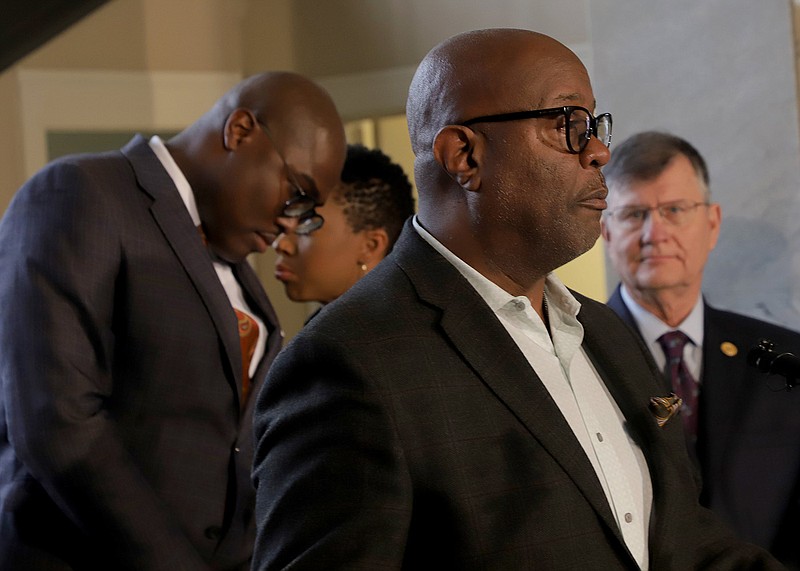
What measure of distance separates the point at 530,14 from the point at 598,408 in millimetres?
3356

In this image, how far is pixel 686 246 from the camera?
116 inches

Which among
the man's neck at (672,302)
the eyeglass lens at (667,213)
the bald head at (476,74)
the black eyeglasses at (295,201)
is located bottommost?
the man's neck at (672,302)

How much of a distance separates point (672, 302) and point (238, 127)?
115cm

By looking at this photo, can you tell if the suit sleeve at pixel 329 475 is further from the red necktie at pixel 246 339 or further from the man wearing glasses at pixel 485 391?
the red necktie at pixel 246 339

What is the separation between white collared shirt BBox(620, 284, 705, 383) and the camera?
288cm

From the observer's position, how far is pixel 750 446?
2.68 metres

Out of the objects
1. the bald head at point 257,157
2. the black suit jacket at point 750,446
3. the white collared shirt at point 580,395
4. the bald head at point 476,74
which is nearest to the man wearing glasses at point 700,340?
the black suit jacket at point 750,446

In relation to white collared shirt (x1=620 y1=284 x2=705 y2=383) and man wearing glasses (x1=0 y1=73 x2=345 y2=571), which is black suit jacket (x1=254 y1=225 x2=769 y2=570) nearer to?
man wearing glasses (x1=0 y1=73 x2=345 y2=571)

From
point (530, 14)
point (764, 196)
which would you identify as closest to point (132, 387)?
point (764, 196)

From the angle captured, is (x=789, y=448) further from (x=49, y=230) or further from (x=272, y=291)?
(x=272, y=291)

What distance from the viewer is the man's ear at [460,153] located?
1.72 metres

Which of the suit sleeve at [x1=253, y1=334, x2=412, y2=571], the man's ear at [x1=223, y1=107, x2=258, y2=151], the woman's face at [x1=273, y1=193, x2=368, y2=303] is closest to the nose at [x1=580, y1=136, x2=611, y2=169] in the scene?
the suit sleeve at [x1=253, y1=334, x2=412, y2=571]

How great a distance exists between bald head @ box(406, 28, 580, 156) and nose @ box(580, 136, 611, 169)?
100 millimetres

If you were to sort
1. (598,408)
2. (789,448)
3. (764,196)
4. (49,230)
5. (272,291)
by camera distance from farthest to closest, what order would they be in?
1. (272,291)
2. (764,196)
3. (789,448)
4. (49,230)
5. (598,408)
